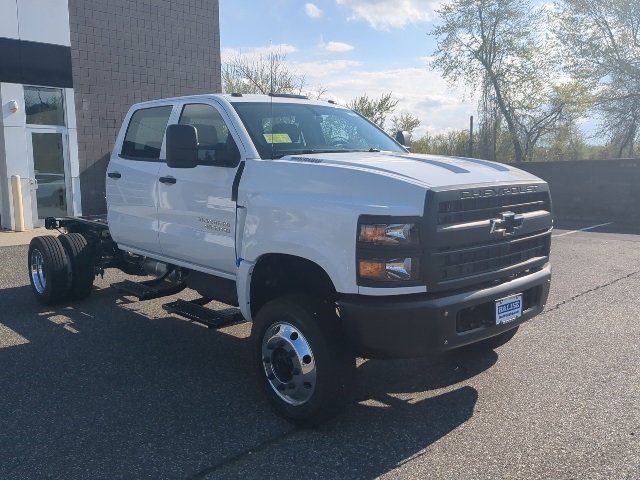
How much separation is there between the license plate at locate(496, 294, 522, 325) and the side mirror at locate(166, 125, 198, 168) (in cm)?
244

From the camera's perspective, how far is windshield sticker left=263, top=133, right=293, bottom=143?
482 cm

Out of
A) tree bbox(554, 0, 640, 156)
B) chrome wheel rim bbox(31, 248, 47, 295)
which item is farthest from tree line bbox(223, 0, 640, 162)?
chrome wheel rim bbox(31, 248, 47, 295)

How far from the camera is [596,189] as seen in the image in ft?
59.4

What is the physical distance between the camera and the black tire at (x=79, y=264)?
7.13m

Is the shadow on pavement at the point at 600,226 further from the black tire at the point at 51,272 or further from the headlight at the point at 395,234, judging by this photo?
the headlight at the point at 395,234

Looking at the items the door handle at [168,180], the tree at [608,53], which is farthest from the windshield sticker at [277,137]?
the tree at [608,53]

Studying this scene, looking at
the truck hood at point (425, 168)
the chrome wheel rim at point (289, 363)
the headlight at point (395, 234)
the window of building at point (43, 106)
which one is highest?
the window of building at point (43, 106)

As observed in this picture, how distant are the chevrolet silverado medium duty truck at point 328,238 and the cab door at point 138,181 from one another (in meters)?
0.04

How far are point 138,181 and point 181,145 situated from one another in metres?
1.50

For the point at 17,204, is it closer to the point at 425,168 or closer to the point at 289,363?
the point at 289,363

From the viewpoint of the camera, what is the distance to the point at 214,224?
4867mm

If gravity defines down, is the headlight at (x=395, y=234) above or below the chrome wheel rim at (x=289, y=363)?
above

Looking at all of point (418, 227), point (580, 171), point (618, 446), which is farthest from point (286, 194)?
point (580, 171)

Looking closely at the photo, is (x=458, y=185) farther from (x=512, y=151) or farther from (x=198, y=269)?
(x=512, y=151)
